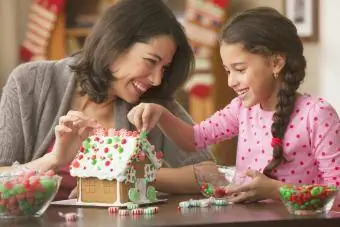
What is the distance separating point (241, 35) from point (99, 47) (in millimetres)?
580

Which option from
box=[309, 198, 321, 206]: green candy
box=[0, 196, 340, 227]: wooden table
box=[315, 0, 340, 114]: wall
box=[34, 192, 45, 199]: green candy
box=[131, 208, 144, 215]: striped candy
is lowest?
box=[0, 196, 340, 227]: wooden table

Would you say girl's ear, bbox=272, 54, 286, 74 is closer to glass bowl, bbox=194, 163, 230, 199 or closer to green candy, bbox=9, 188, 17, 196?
glass bowl, bbox=194, 163, 230, 199

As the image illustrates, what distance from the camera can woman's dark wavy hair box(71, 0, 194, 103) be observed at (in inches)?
90.9

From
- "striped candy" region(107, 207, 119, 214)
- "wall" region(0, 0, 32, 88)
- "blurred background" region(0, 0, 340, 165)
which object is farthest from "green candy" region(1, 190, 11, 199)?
"wall" region(0, 0, 32, 88)

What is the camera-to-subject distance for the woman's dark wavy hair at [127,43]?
231cm

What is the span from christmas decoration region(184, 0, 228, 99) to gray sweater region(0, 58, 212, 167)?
2422mm

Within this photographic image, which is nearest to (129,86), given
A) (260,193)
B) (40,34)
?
(260,193)

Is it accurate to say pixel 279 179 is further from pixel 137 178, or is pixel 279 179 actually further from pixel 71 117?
pixel 71 117

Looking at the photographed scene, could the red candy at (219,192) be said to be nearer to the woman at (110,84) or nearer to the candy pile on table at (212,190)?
the candy pile on table at (212,190)

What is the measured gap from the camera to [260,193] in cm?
180

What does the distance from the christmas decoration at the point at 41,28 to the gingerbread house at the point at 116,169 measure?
10.8ft

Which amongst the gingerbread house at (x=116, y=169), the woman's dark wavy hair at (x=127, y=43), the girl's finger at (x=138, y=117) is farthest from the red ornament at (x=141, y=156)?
the woman's dark wavy hair at (x=127, y=43)

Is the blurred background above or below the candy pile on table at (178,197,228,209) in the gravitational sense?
above

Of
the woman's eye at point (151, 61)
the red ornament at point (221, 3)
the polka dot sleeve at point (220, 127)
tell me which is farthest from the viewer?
the red ornament at point (221, 3)
